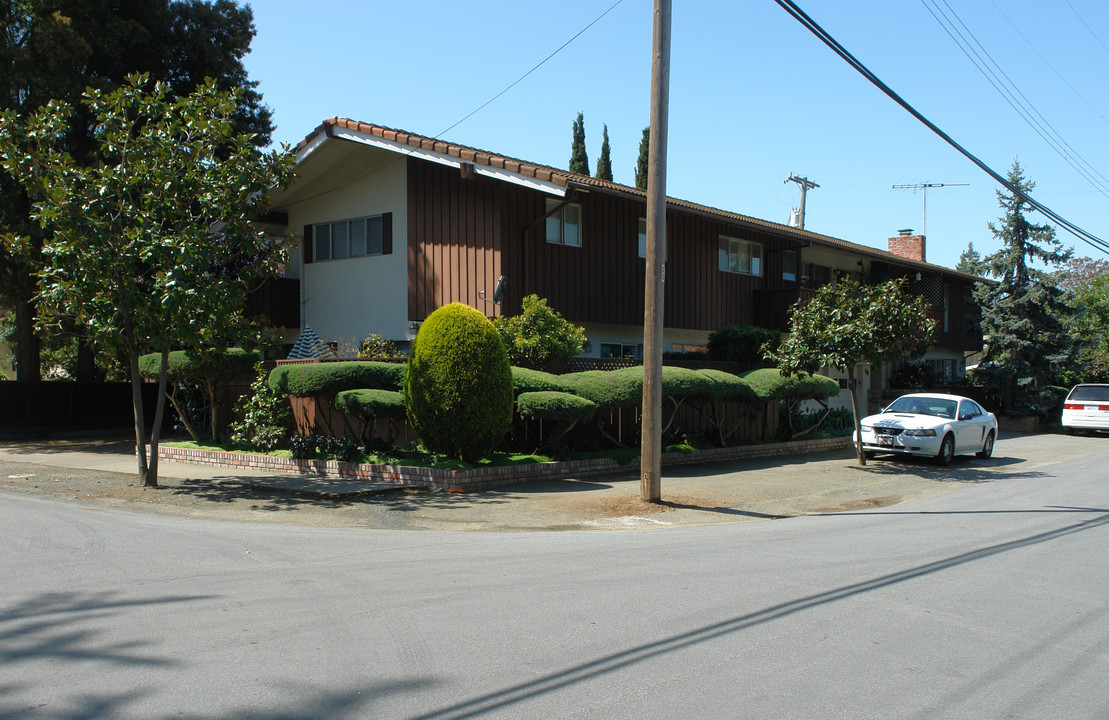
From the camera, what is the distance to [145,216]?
476 inches

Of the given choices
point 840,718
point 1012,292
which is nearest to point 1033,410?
point 1012,292

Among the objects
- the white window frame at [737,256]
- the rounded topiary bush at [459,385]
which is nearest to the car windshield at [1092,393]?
the white window frame at [737,256]

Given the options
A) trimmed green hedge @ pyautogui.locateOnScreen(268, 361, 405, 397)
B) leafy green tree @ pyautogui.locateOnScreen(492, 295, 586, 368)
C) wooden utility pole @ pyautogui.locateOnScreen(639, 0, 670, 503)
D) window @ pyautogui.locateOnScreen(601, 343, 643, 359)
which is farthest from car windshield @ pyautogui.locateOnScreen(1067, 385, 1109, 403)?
trimmed green hedge @ pyautogui.locateOnScreen(268, 361, 405, 397)

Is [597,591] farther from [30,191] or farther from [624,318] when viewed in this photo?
[624,318]

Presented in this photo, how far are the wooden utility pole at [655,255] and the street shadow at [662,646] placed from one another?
4440mm

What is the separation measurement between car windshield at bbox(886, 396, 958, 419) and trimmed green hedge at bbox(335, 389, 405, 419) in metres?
11.3

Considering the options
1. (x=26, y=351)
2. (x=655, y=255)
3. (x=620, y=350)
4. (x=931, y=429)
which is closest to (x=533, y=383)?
(x=655, y=255)

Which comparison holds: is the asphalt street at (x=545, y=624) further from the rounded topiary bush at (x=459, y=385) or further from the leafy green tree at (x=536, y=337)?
the leafy green tree at (x=536, y=337)

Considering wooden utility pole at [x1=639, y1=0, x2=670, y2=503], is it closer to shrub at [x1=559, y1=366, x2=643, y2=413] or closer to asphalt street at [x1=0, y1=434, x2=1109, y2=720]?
asphalt street at [x1=0, y1=434, x2=1109, y2=720]

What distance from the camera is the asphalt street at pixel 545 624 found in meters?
4.50

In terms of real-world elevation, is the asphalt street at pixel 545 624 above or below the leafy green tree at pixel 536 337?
below

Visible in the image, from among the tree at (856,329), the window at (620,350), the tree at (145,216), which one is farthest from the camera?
the window at (620,350)

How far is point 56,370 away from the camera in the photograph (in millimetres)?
33688

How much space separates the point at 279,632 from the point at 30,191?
9961mm
